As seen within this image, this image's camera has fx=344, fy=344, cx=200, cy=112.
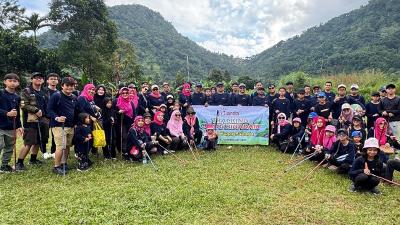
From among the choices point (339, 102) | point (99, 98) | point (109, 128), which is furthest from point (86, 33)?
point (339, 102)

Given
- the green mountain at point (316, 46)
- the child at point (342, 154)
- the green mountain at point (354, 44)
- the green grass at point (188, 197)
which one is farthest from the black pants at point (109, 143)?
the green mountain at point (316, 46)

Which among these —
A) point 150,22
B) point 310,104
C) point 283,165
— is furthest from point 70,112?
point 150,22

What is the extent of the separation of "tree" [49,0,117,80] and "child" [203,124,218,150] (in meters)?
27.4

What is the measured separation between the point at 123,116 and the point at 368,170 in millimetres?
6157

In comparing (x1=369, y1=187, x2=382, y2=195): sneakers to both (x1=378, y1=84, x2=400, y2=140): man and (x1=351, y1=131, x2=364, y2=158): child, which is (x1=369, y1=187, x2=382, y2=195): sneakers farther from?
(x1=378, y1=84, x2=400, y2=140): man

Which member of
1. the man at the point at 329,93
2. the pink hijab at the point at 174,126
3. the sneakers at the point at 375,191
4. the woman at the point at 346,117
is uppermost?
the man at the point at 329,93

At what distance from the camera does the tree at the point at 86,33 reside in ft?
118

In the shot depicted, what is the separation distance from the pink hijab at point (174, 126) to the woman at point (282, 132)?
2922 mm

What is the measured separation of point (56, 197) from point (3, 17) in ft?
114

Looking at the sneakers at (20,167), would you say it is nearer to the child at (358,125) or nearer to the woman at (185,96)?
the woman at (185,96)

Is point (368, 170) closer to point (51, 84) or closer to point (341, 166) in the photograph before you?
point (341, 166)

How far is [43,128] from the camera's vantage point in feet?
A: 28.4

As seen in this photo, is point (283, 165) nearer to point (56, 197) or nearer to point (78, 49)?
point (56, 197)

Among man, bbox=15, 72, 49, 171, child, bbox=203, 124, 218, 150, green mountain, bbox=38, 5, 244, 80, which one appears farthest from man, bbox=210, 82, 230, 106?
green mountain, bbox=38, 5, 244, 80
